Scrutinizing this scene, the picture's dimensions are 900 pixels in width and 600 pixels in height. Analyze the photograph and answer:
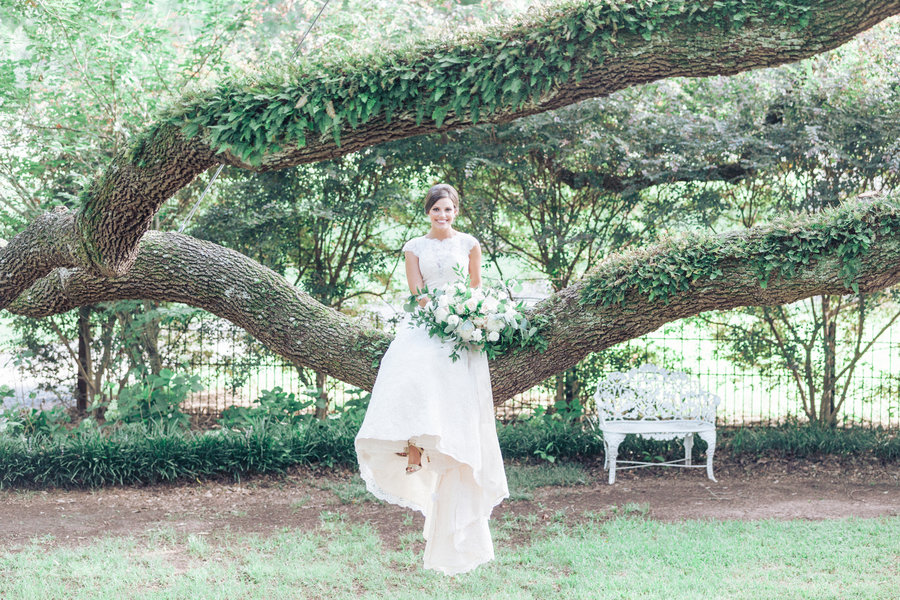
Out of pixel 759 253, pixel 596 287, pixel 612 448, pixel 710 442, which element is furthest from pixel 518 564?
pixel 759 253

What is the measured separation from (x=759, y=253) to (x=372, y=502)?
464cm

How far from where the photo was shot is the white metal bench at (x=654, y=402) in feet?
25.3

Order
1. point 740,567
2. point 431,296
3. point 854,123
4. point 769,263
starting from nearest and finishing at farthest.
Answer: point 769,263, point 431,296, point 740,567, point 854,123

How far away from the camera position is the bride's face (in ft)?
13.9

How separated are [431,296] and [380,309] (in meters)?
5.77

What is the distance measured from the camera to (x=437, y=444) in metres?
3.43

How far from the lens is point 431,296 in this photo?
3.72 meters

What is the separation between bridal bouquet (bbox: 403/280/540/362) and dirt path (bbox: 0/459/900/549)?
2925 millimetres

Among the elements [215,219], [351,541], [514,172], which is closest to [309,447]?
[351,541]

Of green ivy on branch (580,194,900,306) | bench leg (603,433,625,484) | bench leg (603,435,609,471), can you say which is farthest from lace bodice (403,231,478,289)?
bench leg (603,435,609,471)

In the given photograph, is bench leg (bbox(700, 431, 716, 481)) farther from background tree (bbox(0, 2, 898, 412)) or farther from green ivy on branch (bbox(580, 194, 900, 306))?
green ivy on branch (bbox(580, 194, 900, 306))

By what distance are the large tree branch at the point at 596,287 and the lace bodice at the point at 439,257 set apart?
518 mm

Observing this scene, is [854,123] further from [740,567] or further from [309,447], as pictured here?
[309,447]

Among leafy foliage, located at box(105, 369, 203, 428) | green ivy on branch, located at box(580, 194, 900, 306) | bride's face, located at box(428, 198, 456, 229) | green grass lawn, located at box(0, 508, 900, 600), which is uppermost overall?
bride's face, located at box(428, 198, 456, 229)
